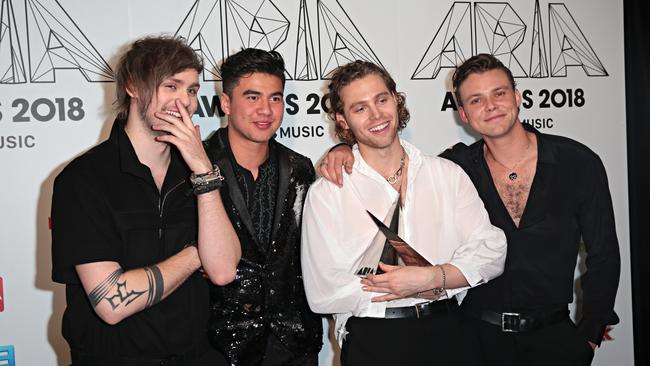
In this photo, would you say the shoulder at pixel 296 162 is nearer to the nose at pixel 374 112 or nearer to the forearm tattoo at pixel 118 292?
the nose at pixel 374 112

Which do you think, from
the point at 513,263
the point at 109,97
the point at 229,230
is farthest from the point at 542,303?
the point at 109,97

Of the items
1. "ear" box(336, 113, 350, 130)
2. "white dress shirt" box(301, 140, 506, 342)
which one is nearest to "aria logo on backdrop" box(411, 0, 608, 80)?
"ear" box(336, 113, 350, 130)

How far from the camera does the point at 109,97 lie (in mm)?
3523

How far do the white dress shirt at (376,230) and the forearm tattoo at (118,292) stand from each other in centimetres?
69

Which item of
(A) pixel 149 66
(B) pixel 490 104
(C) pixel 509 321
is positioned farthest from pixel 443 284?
(A) pixel 149 66

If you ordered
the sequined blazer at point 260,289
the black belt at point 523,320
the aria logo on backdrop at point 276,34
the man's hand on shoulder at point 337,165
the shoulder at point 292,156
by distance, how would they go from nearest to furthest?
the man's hand on shoulder at point 337,165
the sequined blazer at point 260,289
the black belt at point 523,320
the shoulder at point 292,156
the aria logo on backdrop at point 276,34

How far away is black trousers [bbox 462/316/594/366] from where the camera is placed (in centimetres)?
274

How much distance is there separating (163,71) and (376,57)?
79.1 inches

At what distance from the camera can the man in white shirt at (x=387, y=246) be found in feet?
7.82

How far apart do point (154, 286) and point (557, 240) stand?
1908 mm

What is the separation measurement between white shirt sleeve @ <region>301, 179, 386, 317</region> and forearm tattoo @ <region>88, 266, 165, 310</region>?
2.21 ft

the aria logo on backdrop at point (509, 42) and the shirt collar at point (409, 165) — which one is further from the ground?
the aria logo on backdrop at point (509, 42)

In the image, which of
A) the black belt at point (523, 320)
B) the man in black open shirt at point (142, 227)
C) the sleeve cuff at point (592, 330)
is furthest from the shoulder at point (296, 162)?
the sleeve cuff at point (592, 330)

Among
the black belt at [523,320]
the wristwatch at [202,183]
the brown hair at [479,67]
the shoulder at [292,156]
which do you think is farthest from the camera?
the brown hair at [479,67]
